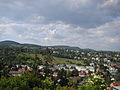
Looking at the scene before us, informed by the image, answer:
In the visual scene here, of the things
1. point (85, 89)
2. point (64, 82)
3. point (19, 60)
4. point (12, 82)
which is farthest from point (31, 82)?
point (19, 60)

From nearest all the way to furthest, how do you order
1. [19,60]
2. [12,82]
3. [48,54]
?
[12,82], [48,54], [19,60]

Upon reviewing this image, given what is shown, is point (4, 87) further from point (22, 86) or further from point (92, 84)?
point (92, 84)

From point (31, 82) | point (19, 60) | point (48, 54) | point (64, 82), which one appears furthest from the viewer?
point (19, 60)

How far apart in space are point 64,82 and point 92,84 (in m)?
43.6

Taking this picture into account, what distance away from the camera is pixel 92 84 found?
50812mm

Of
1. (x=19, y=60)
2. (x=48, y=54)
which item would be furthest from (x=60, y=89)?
(x=19, y=60)

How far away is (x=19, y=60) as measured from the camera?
18175 centimetres

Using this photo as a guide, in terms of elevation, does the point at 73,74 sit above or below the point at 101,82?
below

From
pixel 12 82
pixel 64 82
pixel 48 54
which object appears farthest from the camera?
pixel 48 54

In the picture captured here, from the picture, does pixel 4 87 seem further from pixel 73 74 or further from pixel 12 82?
pixel 73 74

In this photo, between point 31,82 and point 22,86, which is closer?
point 22,86

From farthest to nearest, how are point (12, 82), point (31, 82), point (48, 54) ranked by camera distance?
1. point (48, 54)
2. point (31, 82)
3. point (12, 82)

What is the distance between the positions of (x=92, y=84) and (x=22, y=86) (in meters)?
17.0

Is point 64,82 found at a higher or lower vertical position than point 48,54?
lower
